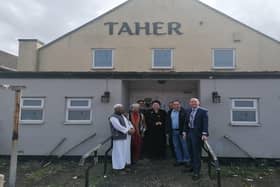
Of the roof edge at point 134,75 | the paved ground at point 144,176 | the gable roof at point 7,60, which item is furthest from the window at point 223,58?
the gable roof at point 7,60

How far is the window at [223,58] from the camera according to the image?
14898mm

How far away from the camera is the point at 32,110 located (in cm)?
934

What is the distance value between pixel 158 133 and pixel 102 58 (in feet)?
25.9

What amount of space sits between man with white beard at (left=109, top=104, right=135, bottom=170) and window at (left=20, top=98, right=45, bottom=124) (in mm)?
3021

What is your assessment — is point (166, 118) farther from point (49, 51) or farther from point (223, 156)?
point (49, 51)

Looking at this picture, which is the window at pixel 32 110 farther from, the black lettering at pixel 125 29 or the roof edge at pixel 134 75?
the black lettering at pixel 125 29

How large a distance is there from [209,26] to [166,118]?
8.69 m

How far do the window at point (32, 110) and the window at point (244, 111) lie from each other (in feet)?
19.1

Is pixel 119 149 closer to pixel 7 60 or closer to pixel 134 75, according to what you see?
pixel 134 75

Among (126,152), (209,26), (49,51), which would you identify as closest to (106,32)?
(49,51)

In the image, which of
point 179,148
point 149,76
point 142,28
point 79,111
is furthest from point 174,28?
point 179,148

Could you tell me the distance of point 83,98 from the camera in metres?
9.31

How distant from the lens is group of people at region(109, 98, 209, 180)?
672 centimetres

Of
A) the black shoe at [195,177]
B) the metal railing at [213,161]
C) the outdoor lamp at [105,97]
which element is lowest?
the black shoe at [195,177]
